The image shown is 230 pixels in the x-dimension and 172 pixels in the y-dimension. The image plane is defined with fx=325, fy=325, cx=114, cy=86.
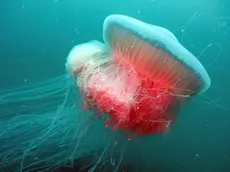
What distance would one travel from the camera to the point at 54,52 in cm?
489

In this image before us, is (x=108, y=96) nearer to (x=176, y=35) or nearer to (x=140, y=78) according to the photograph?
(x=140, y=78)

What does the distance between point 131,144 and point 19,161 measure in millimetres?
1438

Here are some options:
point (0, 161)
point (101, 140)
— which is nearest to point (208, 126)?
point (101, 140)

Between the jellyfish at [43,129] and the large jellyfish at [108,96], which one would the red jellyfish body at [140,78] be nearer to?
the large jellyfish at [108,96]

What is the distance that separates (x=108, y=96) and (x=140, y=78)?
0.36 metres

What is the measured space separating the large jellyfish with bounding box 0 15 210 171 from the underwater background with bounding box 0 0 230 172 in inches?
Answer: 32.2

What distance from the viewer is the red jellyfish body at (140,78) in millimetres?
2938

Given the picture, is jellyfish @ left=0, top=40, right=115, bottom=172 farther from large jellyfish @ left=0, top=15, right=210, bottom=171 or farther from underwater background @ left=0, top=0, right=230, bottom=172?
underwater background @ left=0, top=0, right=230, bottom=172

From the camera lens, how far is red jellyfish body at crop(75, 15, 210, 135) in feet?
9.64

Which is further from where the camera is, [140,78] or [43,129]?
[43,129]

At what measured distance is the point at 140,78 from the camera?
3.17 metres

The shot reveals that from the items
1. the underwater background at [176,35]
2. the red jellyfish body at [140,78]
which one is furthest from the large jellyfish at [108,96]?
the underwater background at [176,35]

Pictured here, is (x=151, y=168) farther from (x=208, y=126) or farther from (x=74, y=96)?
(x=74, y=96)

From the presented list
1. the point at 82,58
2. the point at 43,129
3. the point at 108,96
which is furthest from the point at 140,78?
the point at 43,129
